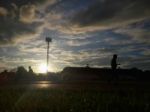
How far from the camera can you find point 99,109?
24.3 ft

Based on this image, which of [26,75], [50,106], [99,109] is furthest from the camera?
[26,75]

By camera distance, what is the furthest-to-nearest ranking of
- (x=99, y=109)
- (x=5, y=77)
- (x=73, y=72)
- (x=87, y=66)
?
1. (x=87, y=66)
2. (x=73, y=72)
3. (x=5, y=77)
4. (x=99, y=109)

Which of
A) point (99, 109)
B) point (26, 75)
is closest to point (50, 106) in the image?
point (99, 109)

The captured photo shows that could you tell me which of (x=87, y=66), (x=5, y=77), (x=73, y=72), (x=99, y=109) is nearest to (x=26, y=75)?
(x=5, y=77)

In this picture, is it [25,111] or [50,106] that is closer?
[25,111]

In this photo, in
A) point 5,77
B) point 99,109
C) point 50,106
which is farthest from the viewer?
point 5,77

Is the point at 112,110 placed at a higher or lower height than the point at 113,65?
lower

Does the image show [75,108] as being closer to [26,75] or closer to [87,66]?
[26,75]

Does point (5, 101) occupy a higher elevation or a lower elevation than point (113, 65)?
lower

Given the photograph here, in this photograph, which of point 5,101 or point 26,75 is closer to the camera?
point 5,101

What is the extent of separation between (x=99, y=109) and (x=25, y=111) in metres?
2.07

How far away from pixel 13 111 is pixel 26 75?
31.7m

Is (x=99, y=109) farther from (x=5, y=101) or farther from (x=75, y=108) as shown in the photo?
(x=5, y=101)

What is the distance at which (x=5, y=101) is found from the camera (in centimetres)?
929
